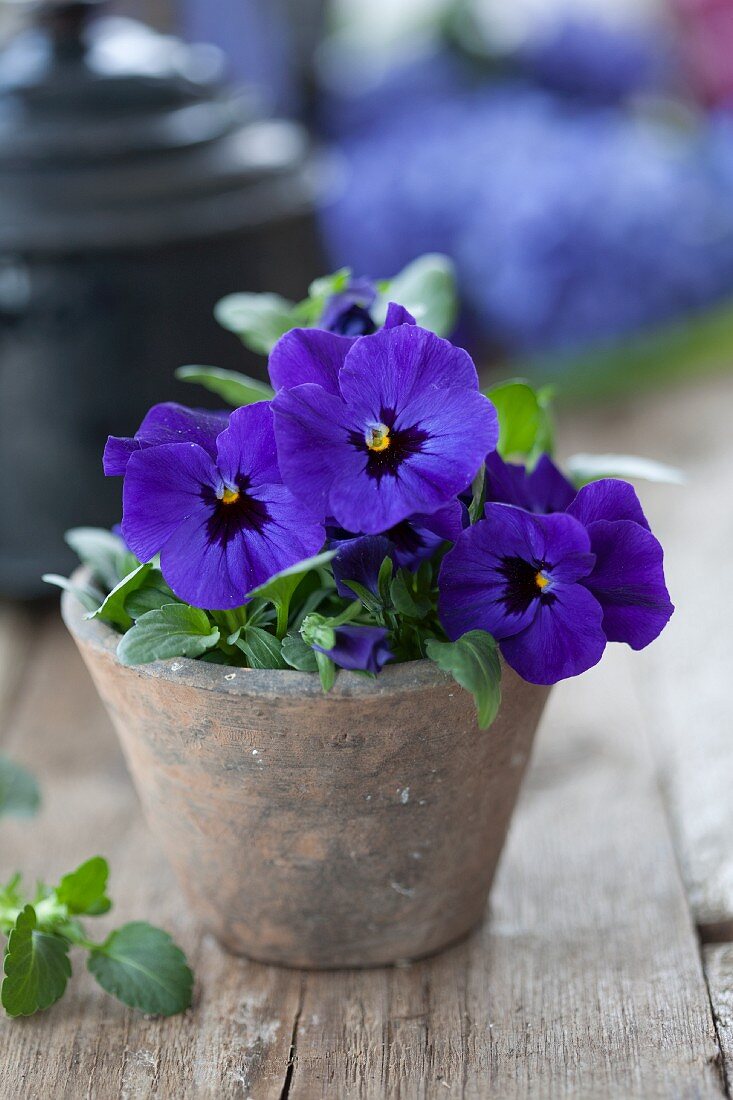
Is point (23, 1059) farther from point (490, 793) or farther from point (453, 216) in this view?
point (453, 216)

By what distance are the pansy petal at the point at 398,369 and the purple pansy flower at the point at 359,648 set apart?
8cm

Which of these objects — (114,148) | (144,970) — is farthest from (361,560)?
(114,148)

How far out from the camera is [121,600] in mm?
509

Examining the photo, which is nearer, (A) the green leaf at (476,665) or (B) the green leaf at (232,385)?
(A) the green leaf at (476,665)

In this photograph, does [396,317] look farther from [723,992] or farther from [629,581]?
[723,992]

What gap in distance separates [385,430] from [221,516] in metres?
0.07

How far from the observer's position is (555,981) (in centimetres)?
57

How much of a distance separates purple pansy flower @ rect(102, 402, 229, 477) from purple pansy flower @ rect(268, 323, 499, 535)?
0.15 ft

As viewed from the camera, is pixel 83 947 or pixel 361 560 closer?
pixel 361 560

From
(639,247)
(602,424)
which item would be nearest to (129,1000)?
(602,424)

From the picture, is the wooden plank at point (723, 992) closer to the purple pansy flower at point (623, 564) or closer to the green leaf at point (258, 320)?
the purple pansy flower at point (623, 564)

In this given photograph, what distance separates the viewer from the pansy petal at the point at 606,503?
485mm

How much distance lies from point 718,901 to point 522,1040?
14 centimetres

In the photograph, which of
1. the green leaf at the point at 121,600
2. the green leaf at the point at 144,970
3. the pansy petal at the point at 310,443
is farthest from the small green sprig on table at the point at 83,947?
the pansy petal at the point at 310,443
